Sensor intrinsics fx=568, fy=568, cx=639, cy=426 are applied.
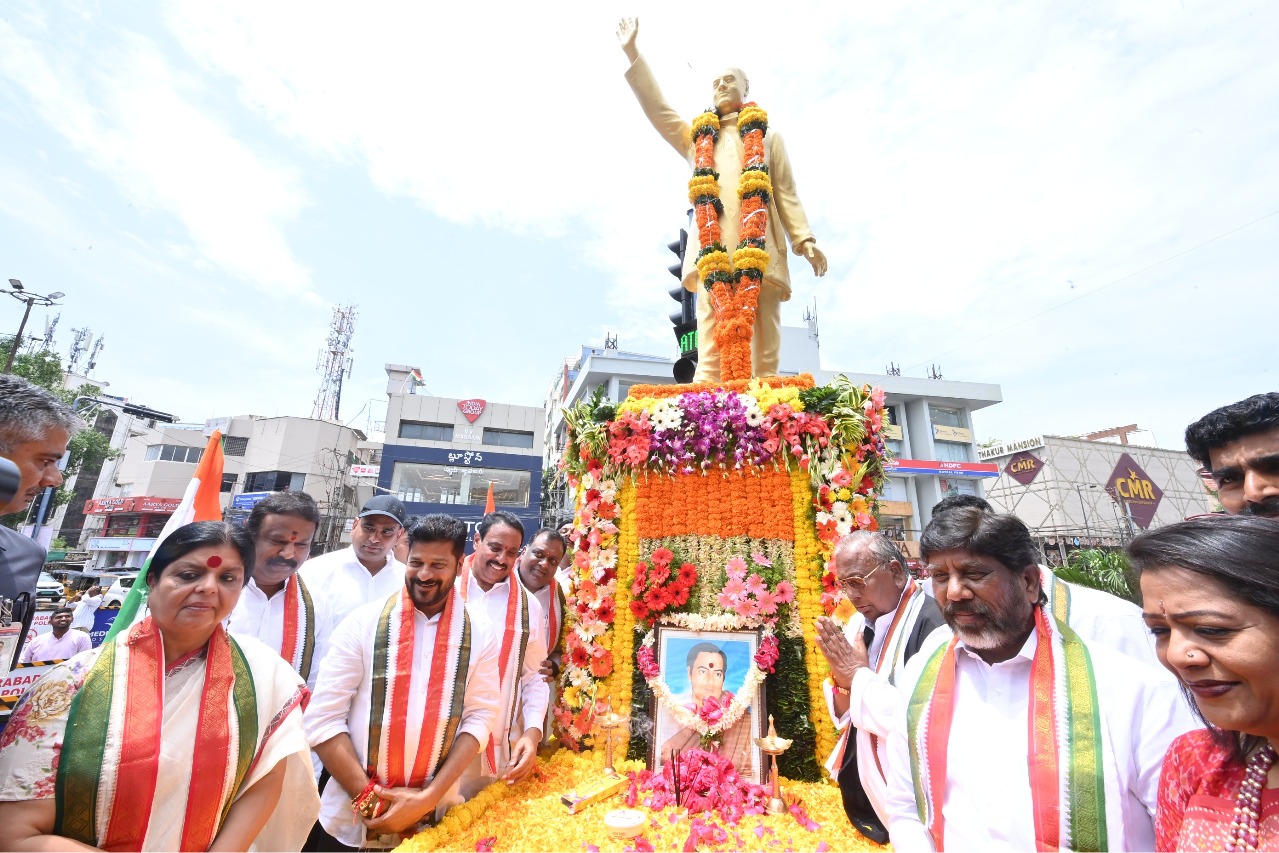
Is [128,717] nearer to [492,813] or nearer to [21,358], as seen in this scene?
[492,813]

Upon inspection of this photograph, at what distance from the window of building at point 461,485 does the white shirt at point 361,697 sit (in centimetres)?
3063

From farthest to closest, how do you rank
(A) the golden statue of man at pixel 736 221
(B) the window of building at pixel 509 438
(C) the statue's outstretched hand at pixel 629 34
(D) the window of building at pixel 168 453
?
(B) the window of building at pixel 509 438
(D) the window of building at pixel 168 453
(A) the golden statue of man at pixel 736 221
(C) the statue's outstretched hand at pixel 629 34

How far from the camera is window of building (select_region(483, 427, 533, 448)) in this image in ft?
117

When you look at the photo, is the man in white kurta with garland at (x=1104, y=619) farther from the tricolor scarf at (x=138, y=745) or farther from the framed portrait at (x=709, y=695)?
the tricolor scarf at (x=138, y=745)

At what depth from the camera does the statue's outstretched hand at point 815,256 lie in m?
5.76

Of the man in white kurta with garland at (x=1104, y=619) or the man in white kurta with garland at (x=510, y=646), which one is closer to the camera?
the man in white kurta with garland at (x=1104, y=619)

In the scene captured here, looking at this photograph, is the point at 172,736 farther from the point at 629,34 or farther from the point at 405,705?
the point at 629,34

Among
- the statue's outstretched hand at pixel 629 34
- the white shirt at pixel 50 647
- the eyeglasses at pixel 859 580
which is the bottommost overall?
the white shirt at pixel 50 647

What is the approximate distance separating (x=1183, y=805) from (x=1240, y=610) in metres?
0.54

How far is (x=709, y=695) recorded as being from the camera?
4.13 m

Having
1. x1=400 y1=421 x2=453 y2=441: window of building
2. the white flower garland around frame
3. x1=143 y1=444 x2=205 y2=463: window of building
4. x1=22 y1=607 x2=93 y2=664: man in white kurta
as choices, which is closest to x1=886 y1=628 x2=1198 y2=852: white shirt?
the white flower garland around frame

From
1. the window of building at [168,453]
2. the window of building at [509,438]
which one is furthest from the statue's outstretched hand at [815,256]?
the window of building at [168,453]

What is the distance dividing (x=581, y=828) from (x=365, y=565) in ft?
7.65

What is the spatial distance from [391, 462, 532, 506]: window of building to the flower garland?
2905cm
